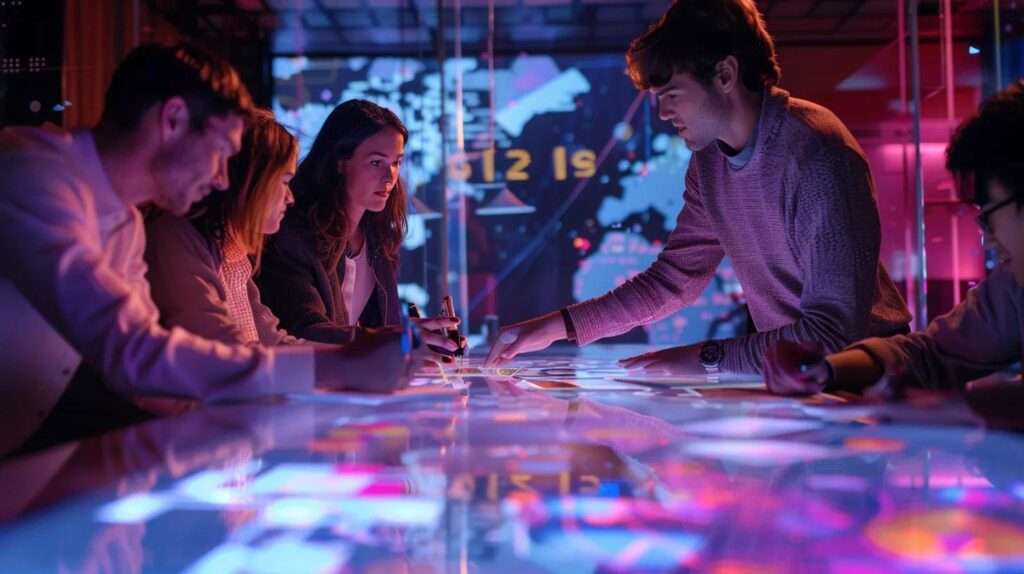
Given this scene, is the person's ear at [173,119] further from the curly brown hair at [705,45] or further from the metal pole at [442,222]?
the metal pole at [442,222]

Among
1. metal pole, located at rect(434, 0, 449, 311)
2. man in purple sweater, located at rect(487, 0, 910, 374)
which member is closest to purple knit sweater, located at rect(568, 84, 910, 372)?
man in purple sweater, located at rect(487, 0, 910, 374)

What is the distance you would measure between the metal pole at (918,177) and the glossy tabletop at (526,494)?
405 cm

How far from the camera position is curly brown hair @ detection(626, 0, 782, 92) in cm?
173

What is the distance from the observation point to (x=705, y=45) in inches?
68.3

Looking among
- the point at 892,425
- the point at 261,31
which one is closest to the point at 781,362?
the point at 892,425

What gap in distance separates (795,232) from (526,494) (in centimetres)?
118

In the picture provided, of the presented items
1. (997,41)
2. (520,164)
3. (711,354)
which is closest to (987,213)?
(711,354)

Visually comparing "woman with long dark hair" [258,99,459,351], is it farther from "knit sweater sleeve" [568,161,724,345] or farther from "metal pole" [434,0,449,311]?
"metal pole" [434,0,449,311]

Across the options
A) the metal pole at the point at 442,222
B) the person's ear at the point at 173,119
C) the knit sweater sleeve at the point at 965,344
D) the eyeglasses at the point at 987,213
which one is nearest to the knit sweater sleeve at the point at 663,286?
the knit sweater sleeve at the point at 965,344

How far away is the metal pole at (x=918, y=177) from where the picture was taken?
15.5 feet

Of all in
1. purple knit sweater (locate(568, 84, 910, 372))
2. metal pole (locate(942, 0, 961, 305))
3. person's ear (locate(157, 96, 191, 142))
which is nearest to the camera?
person's ear (locate(157, 96, 191, 142))

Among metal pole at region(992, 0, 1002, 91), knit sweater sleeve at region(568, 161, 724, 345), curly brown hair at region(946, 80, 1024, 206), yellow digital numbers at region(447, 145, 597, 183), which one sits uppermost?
metal pole at region(992, 0, 1002, 91)

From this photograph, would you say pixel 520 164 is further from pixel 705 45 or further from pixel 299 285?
pixel 705 45

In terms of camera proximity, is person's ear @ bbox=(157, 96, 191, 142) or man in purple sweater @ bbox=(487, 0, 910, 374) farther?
man in purple sweater @ bbox=(487, 0, 910, 374)
